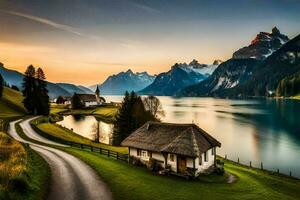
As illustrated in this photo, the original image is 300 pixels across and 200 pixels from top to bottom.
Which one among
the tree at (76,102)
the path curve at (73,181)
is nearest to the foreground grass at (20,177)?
the path curve at (73,181)

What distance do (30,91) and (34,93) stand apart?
3125mm

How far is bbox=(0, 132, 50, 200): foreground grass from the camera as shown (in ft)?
77.2

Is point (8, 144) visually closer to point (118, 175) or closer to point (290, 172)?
point (118, 175)

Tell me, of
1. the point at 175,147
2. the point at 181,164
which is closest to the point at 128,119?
the point at 175,147

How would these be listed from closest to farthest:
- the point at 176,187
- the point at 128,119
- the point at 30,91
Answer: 1. the point at 176,187
2. the point at 128,119
3. the point at 30,91

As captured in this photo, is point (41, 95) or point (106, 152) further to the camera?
point (41, 95)

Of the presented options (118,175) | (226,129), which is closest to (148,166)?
(118,175)

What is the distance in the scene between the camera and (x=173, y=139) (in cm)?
4541

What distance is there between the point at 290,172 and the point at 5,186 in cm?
5041

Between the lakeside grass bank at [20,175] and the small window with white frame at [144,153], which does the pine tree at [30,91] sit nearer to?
the lakeside grass bank at [20,175]

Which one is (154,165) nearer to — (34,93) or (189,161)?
(189,161)

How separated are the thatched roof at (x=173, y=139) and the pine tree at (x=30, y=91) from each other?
78.8 m

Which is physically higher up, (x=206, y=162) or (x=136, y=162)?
(x=206, y=162)

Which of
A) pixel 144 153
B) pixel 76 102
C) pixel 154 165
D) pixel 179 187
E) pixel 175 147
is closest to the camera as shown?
pixel 179 187
